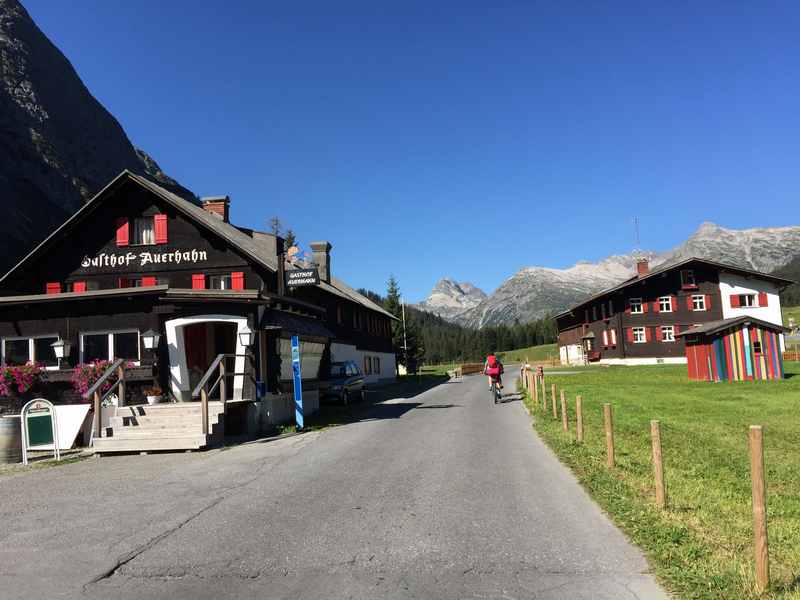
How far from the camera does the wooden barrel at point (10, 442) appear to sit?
13758 mm

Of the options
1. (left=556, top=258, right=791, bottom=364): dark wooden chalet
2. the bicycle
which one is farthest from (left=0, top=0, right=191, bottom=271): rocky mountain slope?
(left=556, top=258, right=791, bottom=364): dark wooden chalet

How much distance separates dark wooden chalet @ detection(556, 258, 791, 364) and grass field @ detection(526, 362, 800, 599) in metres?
34.5

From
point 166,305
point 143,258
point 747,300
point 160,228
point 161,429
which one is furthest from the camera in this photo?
point 747,300

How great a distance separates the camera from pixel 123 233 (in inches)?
975

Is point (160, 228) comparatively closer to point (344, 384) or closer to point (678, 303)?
point (344, 384)

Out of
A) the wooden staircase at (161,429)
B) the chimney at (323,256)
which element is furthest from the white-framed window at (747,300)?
the wooden staircase at (161,429)

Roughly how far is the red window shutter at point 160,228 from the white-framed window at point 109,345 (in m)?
7.04

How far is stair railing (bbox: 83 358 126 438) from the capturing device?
1466 centimetres

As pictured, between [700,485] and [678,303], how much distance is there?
4963cm

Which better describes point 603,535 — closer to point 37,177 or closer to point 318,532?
point 318,532

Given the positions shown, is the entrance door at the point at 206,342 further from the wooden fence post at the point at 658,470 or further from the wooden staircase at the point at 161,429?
the wooden fence post at the point at 658,470

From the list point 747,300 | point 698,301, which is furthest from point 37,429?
point 747,300

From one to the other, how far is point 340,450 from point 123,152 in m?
90.2

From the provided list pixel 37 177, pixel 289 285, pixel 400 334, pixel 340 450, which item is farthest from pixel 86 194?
pixel 340 450
